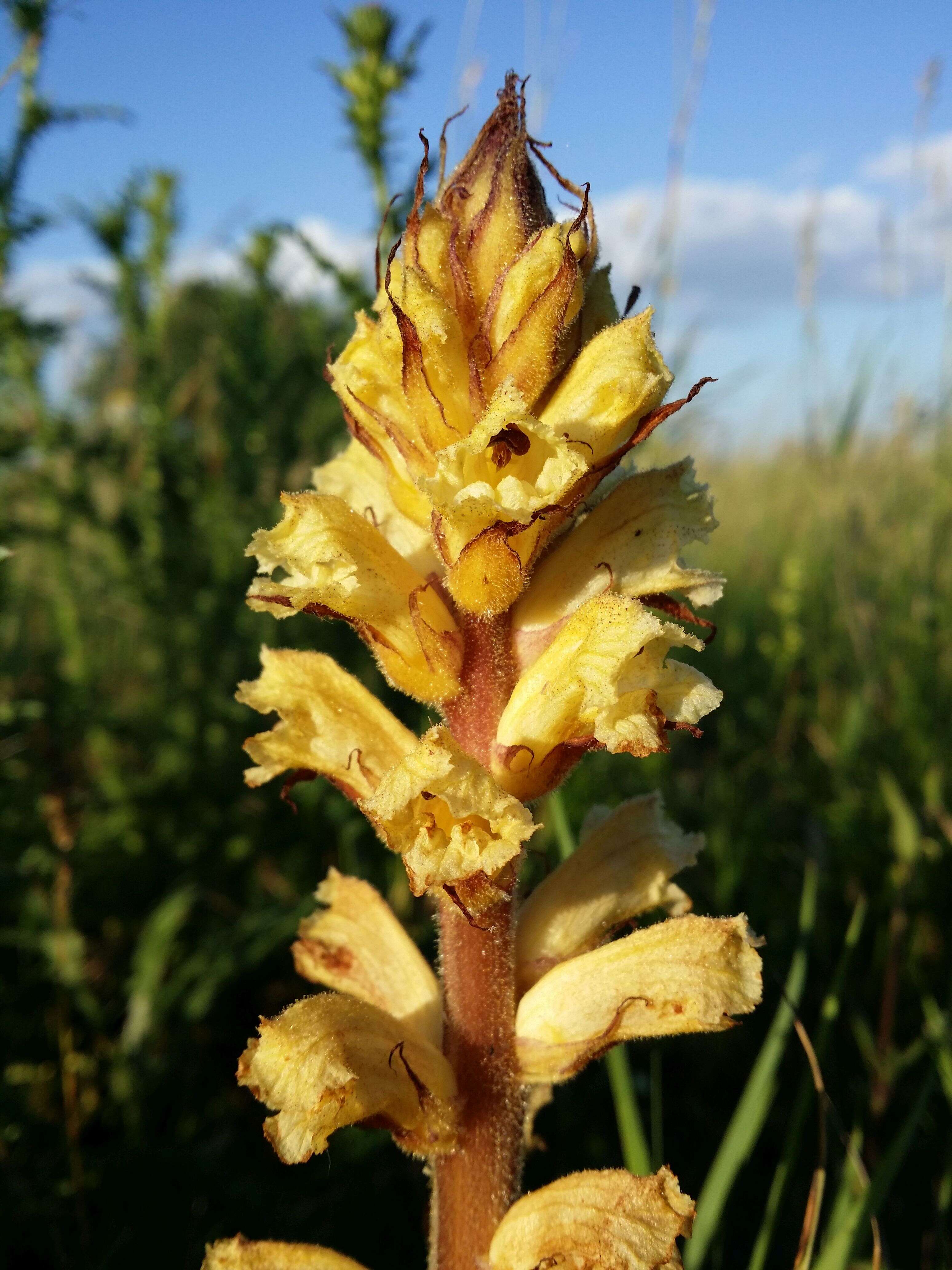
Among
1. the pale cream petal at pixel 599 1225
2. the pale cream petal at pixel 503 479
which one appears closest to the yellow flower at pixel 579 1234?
the pale cream petal at pixel 599 1225

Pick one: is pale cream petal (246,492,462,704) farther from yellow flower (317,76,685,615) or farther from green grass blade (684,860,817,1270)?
green grass blade (684,860,817,1270)

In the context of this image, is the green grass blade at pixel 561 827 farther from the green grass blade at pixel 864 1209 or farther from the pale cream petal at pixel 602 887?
the green grass blade at pixel 864 1209

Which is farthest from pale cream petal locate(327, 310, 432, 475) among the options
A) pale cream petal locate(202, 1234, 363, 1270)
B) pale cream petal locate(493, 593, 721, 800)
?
pale cream petal locate(202, 1234, 363, 1270)

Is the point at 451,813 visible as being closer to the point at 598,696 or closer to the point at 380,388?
the point at 598,696

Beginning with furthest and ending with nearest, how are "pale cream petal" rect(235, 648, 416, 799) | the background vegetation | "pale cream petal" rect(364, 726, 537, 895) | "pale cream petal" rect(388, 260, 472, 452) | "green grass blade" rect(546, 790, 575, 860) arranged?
the background vegetation < "green grass blade" rect(546, 790, 575, 860) < "pale cream petal" rect(235, 648, 416, 799) < "pale cream petal" rect(388, 260, 472, 452) < "pale cream petal" rect(364, 726, 537, 895)

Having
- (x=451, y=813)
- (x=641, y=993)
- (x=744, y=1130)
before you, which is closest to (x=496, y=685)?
(x=451, y=813)
